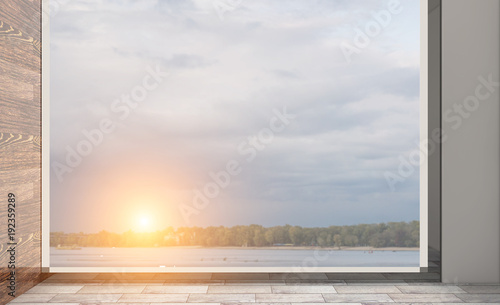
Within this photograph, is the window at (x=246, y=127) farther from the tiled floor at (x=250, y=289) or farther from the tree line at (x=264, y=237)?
the tiled floor at (x=250, y=289)

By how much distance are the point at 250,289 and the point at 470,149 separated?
1.70m

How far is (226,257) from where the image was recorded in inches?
119

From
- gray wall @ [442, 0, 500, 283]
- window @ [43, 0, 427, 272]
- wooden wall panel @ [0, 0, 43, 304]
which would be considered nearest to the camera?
wooden wall panel @ [0, 0, 43, 304]

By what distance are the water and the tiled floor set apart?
14cm

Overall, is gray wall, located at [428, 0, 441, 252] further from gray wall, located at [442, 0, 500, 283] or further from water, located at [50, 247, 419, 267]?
water, located at [50, 247, 419, 267]

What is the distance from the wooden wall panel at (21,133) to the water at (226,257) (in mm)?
351

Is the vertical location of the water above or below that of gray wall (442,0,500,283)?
below

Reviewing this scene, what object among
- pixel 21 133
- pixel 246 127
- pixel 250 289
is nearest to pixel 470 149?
pixel 246 127

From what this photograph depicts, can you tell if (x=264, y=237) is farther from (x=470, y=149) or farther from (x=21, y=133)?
(x=21, y=133)

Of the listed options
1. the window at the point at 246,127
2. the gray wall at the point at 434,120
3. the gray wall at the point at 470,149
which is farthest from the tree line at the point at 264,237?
the gray wall at the point at 470,149

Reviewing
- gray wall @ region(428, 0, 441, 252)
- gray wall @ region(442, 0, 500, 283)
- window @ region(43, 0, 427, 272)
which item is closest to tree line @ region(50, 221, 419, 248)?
window @ region(43, 0, 427, 272)

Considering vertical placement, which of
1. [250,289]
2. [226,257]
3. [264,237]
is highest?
[264,237]

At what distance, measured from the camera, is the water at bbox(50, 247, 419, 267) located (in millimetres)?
2967

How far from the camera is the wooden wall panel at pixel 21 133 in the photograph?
7.74ft
